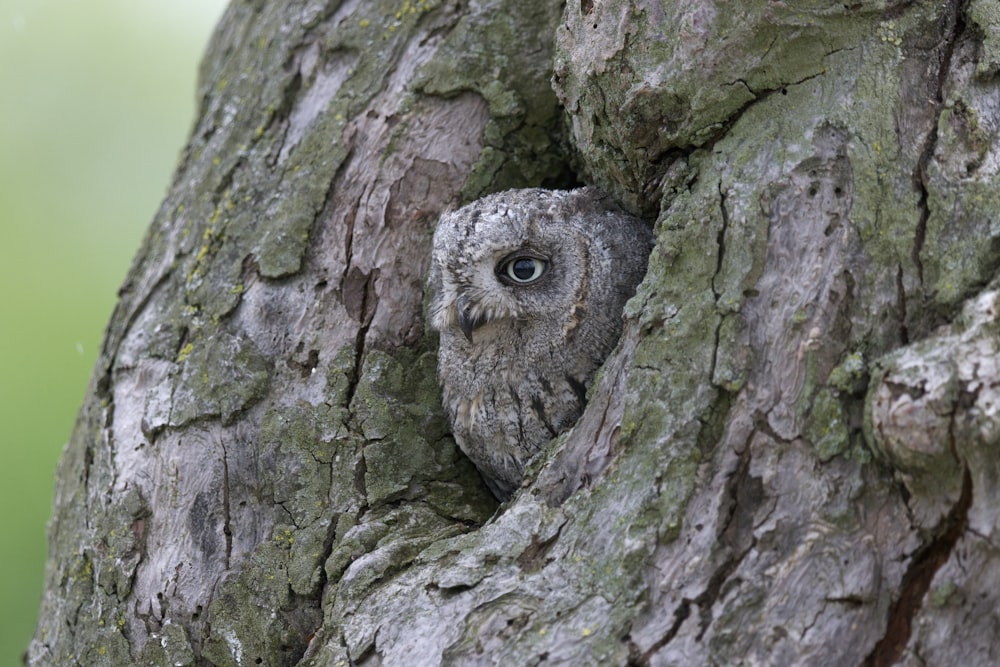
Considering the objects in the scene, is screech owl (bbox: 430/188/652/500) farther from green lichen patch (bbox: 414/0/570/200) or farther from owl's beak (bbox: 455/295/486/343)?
green lichen patch (bbox: 414/0/570/200)

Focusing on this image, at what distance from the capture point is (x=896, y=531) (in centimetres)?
173

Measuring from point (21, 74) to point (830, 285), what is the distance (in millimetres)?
5006

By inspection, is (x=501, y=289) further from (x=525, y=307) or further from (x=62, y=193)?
(x=62, y=193)

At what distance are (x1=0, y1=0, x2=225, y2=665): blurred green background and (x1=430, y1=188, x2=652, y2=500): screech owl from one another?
2.29 metres

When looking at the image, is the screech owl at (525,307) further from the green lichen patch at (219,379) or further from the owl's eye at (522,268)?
the green lichen patch at (219,379)

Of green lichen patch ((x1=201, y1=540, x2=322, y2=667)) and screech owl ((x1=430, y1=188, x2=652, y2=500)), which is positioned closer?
green lichen patch ((x1=201, y1=540, x2=322, y2=667))

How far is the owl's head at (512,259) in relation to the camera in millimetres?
2582

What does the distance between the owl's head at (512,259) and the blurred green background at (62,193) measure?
91.0 inches

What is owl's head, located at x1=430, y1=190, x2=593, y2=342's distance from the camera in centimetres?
258

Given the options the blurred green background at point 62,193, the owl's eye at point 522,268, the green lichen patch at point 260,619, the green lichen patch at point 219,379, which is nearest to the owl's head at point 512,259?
the owl's eye at point 522,268

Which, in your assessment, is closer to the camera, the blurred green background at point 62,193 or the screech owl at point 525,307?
the screech owl at point 525,307

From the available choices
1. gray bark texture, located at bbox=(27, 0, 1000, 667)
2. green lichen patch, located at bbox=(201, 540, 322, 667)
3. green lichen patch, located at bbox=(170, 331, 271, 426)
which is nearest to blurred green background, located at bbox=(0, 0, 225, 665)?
gray bark texture, located at bbox=(27, 0, 1000, 667)

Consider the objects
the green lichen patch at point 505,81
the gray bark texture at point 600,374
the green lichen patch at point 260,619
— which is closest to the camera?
the gray bark texture at point 600,374

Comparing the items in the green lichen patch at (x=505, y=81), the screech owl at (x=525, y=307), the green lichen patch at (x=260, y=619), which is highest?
the green lichen patch at (x=505, y=81)
